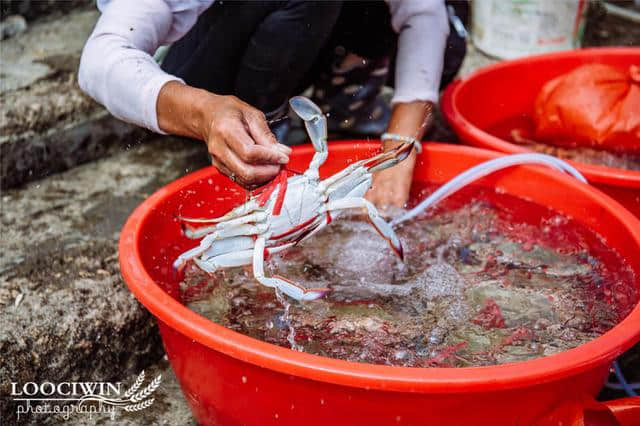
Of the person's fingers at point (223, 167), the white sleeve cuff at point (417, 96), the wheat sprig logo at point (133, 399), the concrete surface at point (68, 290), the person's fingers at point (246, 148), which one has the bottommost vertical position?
the wheat sprig logo at point (133, 399)

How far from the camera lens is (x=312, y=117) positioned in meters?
1.04

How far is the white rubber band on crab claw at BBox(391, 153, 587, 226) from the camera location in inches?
57.6

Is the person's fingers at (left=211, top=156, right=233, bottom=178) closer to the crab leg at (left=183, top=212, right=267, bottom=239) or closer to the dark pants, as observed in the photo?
the crab leg at (left=183, top=212, right=267, bottom=239)

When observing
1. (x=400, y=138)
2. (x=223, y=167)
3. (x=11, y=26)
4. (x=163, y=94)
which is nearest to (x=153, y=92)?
(x=163, y=94)

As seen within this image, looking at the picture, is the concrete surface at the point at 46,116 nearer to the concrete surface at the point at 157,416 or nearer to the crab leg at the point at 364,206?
the concrete surface at the point at 157,416

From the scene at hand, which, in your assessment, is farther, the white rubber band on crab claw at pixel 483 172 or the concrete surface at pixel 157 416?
the white rubber band on crab claw at pixel 483 172

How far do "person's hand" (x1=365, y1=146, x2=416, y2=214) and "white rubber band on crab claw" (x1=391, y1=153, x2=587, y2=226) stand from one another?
37mm

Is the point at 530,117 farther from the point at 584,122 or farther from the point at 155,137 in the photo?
the point at 155,137

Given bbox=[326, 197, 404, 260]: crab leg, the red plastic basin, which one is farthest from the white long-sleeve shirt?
the red plastic basin

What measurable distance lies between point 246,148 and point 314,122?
0.50 ft

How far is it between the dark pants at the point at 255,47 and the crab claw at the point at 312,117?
0.49 m

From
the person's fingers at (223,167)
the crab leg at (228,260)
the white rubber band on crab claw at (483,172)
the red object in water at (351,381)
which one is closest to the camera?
the red object in water at (351,381)

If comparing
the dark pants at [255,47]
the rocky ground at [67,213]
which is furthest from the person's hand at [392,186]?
the rocky ground at [67,213]

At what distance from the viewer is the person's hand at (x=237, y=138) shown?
3.12 feet
